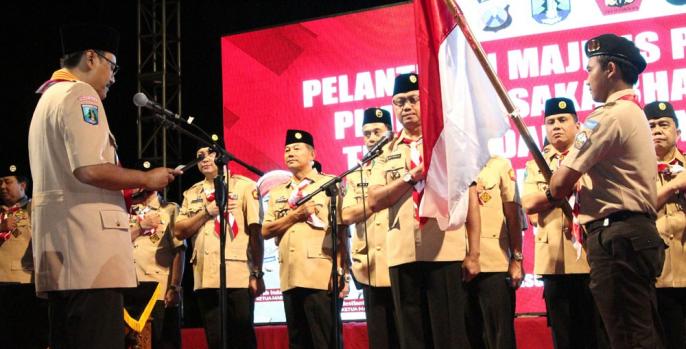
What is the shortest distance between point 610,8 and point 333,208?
3.25 meters

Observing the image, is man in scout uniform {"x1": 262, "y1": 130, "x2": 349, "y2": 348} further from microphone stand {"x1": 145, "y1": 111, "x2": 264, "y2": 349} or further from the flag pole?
the flag pole

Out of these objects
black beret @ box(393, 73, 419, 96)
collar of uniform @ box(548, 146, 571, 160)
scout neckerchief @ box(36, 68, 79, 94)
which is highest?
black beret @ box(393, 73, 419, 96)

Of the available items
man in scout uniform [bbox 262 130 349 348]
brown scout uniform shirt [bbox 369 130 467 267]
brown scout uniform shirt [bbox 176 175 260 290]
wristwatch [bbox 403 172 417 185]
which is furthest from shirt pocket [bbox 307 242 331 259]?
wristwatch [bbox 403 172 417 185]

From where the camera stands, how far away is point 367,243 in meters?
5.30

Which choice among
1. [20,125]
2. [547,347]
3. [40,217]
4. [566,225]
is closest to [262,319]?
[547,347]

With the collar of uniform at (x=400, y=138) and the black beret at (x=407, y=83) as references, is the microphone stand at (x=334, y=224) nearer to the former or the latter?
the collar of uniform at (x=400, y=138)

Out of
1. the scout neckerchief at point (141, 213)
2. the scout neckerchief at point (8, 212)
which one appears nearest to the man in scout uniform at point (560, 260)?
the scout neckerchief at point (141, 213)

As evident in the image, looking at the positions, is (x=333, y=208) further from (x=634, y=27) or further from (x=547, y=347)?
(x=634, y=27)

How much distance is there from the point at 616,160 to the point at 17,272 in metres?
5.84

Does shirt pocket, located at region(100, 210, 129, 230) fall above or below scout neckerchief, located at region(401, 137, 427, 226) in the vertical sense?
below

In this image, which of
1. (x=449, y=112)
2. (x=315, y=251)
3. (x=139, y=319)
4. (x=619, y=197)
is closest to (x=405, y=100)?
(x=449, y=112)

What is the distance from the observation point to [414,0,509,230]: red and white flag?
12.5ft

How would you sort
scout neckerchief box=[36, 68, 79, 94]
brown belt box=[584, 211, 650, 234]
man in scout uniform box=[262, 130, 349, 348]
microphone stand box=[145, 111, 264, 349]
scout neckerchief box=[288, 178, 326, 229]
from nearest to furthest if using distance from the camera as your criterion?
scout neckerchief box=[36, 68, 79, 94]
brown belt box=[584, 211, 650, 234]
microphone stand box=[145, 111, 264, 349]
man in scout uniform box=[262, 130, 349, 348]
scout neckerchief box=[288, 178, 326, 229]

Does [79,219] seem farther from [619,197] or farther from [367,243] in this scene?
[367,243]
